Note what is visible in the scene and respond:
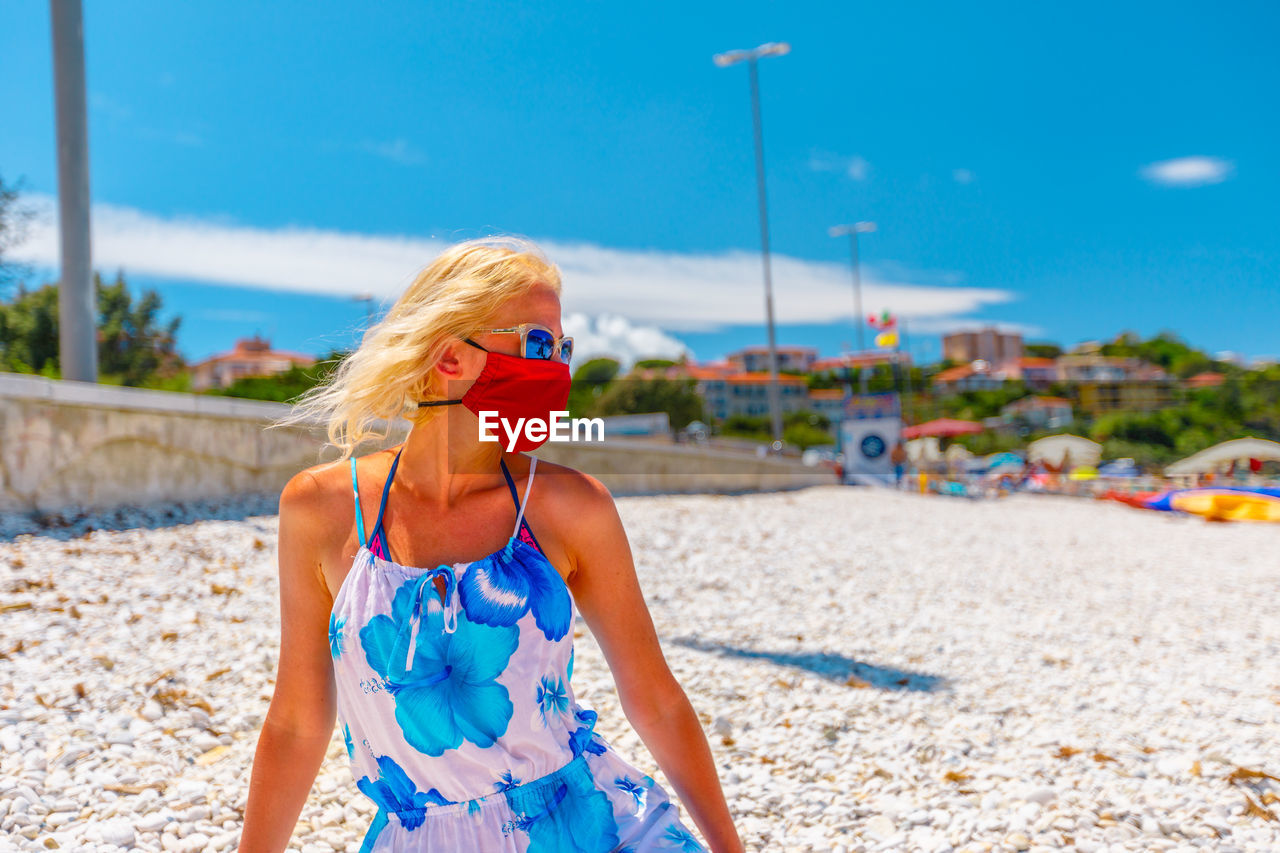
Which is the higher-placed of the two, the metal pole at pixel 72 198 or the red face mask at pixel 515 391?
the metal pole at pixel 72 198

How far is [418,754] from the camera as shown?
1.43m

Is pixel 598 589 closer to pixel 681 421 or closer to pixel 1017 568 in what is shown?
pixel 1017 568

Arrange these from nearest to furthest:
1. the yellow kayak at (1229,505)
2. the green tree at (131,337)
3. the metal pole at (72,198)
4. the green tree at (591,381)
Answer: the metal pole at (72,198), the yellow kayak at (1229,505), the green tree at (131,337), the green tree at (591,381)

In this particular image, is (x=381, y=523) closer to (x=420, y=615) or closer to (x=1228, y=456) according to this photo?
(x=420, y=615)

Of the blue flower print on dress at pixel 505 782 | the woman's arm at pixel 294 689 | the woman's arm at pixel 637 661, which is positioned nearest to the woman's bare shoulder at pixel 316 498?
the woman's arm at pixel 294 689

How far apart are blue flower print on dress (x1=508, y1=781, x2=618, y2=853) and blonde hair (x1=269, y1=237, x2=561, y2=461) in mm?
690

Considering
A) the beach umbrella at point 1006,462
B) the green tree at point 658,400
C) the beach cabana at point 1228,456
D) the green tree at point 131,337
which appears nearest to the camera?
the green tree at point 131,337

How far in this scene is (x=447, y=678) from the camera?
4.68 ft

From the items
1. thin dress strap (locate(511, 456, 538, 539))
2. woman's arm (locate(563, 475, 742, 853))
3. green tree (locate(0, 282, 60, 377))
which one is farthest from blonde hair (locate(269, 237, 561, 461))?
green tree (locate(0, 282, 60, 377))

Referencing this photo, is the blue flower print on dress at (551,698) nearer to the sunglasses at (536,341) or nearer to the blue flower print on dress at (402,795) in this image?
the blue flower print on dress at (402,795)

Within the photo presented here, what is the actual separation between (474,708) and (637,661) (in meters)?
0.29

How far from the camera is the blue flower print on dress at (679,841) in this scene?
1429 mm

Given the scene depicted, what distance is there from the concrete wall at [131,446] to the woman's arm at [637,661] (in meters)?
3.74


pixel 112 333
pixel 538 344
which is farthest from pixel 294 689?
pixel 112 333
